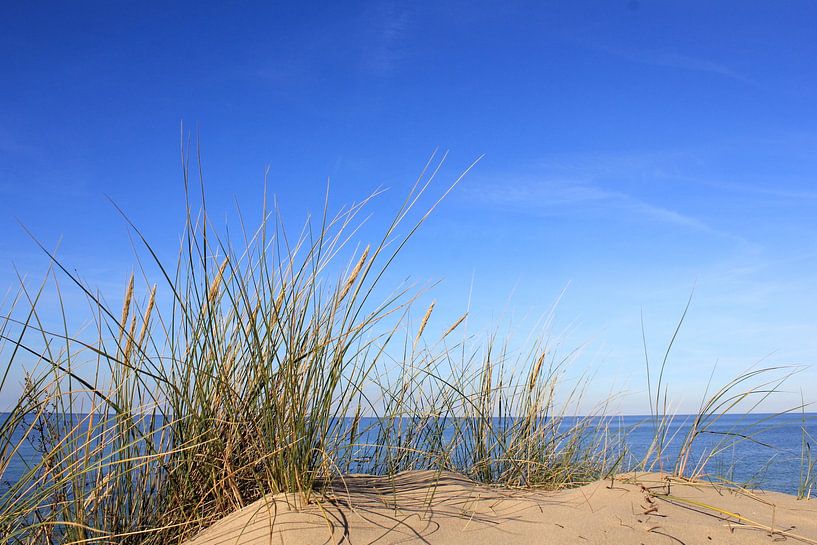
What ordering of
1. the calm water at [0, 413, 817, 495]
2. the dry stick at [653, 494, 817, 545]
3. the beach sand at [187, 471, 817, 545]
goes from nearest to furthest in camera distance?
the beach sand at [187, 471, 817, 545] → the dry stick at [653, 494, 817, 545] → the calm water at [0, 413, 817, 495]

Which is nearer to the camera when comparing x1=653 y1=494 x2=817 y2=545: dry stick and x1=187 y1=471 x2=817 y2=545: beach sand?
x1=187 y1=471 x2=817 y2=545: beach sand

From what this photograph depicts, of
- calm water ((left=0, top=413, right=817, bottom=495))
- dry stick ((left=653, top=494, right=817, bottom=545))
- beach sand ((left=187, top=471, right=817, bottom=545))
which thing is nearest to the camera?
beach sand ((left=187, top=471, right=817, bottom=545))

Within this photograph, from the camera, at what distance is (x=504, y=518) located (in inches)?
77.1

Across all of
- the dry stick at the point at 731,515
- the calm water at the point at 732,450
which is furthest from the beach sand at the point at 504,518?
the calm water at the point at 732,450

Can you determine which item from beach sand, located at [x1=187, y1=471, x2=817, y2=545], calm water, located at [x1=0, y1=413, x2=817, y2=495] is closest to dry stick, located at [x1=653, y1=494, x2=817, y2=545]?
beach sand, located at [x1=187, y1=471, x2=817, y2=545]

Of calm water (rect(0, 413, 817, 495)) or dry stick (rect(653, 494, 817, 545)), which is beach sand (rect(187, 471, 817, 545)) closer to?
dry stick (rect(653, 494, 817, 545))

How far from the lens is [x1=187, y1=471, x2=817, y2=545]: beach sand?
70.3 inches

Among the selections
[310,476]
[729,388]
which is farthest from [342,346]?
[729,388]

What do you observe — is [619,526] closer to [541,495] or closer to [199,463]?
[541,495]

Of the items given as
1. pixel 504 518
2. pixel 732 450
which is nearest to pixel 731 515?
pixel 504 518

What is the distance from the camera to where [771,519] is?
2.12m

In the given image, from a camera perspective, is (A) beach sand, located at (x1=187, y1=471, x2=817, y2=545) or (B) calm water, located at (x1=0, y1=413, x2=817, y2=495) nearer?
(A) beach sand, located at (x1=187, y1=471, x2=817, y2=545)

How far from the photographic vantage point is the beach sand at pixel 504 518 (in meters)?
1.79

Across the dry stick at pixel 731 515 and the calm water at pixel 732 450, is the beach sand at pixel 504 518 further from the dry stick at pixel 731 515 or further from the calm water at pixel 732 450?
the calm water at pixel 732 450
